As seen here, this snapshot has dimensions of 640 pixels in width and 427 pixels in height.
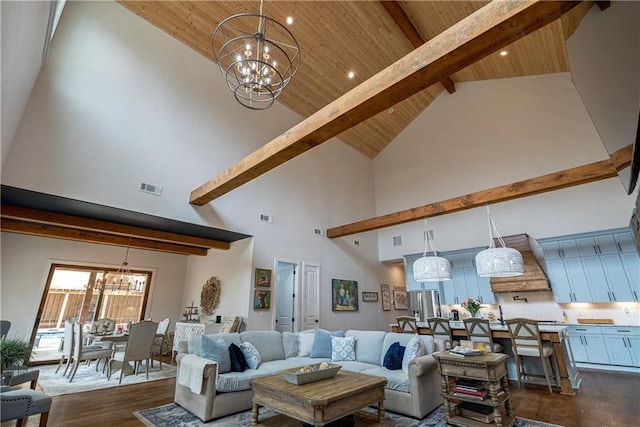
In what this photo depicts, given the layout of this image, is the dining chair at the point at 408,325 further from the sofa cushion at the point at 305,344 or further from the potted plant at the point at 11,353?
the potted plant at the point at 11,353

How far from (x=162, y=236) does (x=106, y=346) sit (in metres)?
2.24

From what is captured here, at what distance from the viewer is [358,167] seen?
372 inches

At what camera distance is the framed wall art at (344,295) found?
24.5 feet

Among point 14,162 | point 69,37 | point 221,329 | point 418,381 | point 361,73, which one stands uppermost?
point 361,73

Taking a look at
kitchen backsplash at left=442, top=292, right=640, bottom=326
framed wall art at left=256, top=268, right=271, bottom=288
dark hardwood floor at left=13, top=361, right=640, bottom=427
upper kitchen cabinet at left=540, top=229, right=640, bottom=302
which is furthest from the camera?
framed wall art at left=256, top=268, right=271, bottom=288

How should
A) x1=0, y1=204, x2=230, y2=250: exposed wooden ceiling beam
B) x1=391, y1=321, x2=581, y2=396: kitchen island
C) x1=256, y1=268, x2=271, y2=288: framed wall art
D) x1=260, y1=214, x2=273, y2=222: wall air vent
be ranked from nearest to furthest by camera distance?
x1=391, y1=321, x2=581, y2=396: kitchen island, x1=0, y1=204, x2=230, y2=250: exposed wooden ceiling beam, x1=256, y1=268, x2=271, y2=288: framed wall art, x1=260, y1=214, x2=273, y2=222: wall air vent

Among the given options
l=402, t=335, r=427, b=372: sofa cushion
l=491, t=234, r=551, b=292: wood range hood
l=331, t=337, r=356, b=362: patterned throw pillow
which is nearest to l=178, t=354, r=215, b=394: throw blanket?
l=331, t=337, r=356, b=362: patterned throw pillow

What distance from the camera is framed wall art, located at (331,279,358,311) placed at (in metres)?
7.48

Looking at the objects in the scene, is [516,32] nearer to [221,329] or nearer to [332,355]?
[332,355]

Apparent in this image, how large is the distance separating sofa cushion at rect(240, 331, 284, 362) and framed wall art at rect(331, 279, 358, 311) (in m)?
2.87

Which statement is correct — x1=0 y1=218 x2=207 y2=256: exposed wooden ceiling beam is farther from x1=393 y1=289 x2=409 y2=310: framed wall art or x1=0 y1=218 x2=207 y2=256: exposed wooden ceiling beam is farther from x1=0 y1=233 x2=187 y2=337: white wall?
x1=393 y1=289 x2=409 y2=310: framed wall art

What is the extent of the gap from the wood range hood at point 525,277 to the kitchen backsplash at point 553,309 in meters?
0.39

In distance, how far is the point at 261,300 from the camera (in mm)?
6098

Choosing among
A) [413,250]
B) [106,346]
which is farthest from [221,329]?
[413,250]
